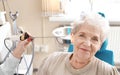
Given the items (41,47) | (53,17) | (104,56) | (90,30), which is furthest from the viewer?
(41,47)

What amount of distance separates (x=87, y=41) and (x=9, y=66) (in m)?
0.58

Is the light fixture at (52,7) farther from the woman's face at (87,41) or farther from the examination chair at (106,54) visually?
the woman's face at (87,41)

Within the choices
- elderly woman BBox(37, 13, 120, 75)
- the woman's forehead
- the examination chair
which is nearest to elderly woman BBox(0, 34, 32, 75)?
elderly woman BBox(37, 13, 120, 75)

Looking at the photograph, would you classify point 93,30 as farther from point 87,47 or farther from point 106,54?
point 106,54

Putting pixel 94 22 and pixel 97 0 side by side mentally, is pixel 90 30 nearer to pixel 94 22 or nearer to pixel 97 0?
pixel 94 22

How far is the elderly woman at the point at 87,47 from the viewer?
1.38 m

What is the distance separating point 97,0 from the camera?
323 cm

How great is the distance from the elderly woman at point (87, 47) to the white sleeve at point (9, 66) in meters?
0.28

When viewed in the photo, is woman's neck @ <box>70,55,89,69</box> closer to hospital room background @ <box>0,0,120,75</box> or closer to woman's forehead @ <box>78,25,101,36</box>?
woman's forehead @ <box>78,25,101,36</box>

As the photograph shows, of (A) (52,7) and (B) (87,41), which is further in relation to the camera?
(A) (52,7)

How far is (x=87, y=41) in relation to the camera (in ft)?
4.53

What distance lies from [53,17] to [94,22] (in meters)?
1.74

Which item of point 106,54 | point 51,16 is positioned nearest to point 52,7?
point 51,16

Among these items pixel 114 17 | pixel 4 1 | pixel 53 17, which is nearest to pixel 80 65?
pixel 53 17
